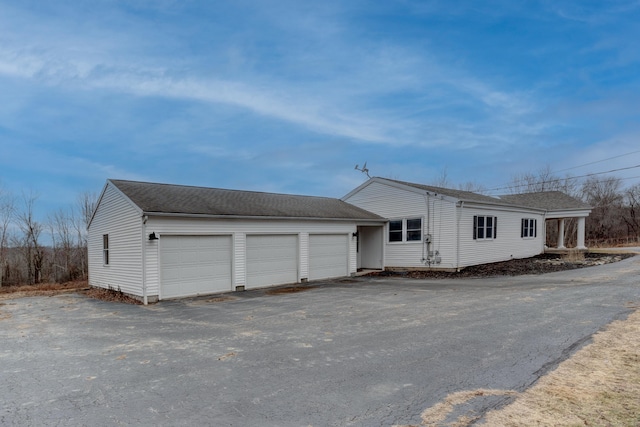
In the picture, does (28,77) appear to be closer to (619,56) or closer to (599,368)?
Result: (599,368)

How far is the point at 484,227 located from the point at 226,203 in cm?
1226

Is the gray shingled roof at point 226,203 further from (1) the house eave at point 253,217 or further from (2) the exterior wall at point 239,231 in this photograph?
(2) the exterior wall at point 239,231

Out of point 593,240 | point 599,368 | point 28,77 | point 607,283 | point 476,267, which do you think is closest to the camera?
point 599,368

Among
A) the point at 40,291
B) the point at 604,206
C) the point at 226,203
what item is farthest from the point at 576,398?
the point at 604,206

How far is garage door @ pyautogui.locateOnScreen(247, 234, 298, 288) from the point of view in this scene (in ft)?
44.5

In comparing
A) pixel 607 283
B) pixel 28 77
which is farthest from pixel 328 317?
pixel 28 77

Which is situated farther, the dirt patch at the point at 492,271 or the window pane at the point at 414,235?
the window pane at the point at 414,235

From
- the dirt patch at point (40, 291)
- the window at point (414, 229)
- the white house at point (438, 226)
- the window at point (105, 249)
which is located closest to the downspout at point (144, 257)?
the window at point (105, 249)

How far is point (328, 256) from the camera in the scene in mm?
16125

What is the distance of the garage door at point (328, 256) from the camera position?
15568 millimetres

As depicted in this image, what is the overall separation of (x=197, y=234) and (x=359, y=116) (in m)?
14.9

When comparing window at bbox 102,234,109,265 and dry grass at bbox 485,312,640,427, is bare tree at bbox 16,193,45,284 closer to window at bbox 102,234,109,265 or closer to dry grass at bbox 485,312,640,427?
window at bbox 102,234,109,265

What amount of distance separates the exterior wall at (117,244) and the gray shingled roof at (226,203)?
0.58 meters

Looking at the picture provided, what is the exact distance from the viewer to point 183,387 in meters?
4.19
